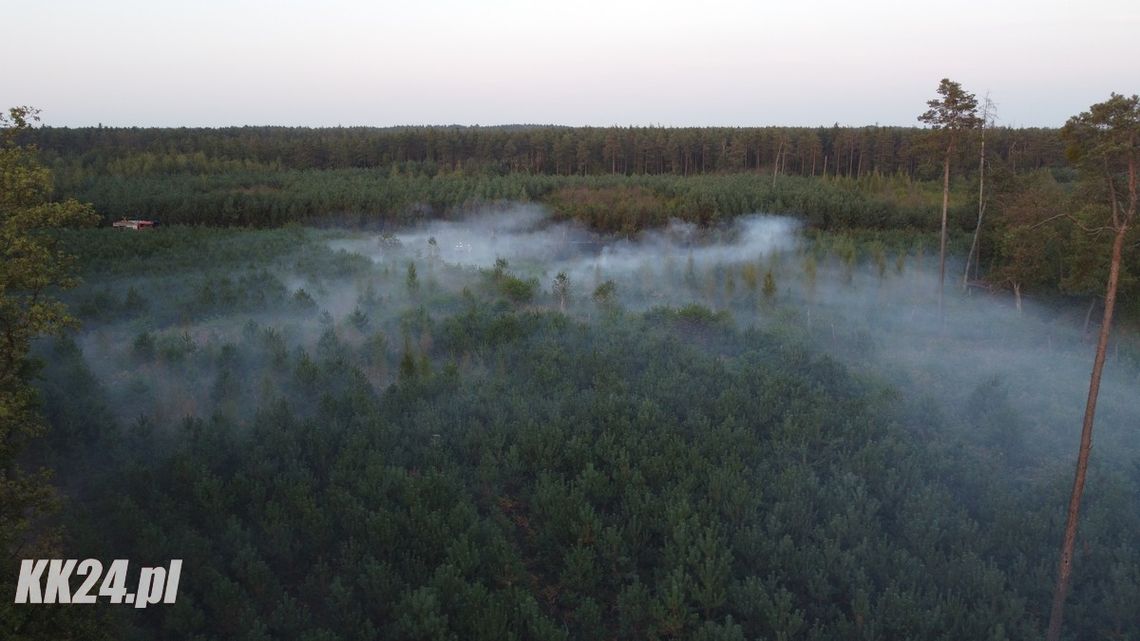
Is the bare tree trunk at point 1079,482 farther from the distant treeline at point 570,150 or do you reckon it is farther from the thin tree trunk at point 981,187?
the distant treeline at point 570,150

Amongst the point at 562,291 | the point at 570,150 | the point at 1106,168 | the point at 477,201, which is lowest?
the point at 562,291

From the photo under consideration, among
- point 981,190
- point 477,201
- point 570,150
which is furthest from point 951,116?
point 570,150

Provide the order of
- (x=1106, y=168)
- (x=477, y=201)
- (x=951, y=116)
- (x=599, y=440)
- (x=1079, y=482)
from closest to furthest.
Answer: (x=1106, y=168) < (x=1079, y=482) < (x=599, y=440) < (x=951, y=116) < (x=477, y=201)

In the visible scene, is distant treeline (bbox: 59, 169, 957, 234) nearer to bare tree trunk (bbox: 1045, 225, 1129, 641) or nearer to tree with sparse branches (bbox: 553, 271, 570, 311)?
tree with sparse branches (bbox: 553, 271, 570, 311)

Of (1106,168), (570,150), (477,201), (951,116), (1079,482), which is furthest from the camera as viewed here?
(570,150)

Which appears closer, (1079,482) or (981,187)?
(1079,482)

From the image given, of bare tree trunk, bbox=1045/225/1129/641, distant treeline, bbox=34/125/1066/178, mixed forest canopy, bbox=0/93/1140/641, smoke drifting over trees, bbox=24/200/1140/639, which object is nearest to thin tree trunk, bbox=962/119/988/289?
mixed forest canopy, bbox=0/93/1140/641

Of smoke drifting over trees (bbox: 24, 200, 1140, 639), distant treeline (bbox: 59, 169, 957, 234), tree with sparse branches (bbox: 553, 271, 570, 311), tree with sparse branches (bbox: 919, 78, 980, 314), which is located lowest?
smoke drifting over trees (bbox: 24, 200, 1140, 639)

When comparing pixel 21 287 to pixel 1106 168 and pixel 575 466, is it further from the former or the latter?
pixel 1106 168

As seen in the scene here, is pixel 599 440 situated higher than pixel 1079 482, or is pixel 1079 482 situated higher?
pixel 1079 482
